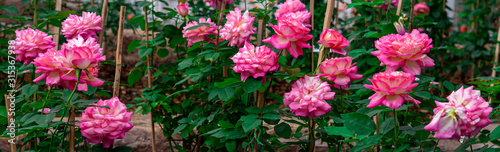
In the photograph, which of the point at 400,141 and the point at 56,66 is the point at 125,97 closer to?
the point at 56,66

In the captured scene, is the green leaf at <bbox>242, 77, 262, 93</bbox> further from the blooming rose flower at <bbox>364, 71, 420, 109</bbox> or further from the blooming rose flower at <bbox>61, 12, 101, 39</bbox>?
the blooming rose flower at <bbox>61, 12, 101, 39</bbox>

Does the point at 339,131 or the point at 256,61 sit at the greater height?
the point at 256,61

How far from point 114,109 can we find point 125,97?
196 centimetres

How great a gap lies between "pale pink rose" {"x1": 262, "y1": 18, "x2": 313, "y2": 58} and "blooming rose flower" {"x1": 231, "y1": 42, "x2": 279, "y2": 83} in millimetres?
34

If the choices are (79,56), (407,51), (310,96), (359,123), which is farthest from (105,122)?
(407,51)

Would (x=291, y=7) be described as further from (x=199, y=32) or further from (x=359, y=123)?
(x=359, y=123)

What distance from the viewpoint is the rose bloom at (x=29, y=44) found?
1093 millimetres

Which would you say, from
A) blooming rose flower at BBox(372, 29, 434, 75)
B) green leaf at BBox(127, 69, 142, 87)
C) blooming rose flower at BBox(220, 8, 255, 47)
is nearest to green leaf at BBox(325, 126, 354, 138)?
blooming rose flower at BBox(372, 29, 434, 75)

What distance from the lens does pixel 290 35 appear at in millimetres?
908

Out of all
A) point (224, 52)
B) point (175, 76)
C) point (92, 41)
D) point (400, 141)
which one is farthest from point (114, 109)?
point (400, 141)

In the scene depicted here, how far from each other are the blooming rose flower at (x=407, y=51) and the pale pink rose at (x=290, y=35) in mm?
198

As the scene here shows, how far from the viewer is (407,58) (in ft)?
2.96

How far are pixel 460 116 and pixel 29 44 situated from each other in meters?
1.16

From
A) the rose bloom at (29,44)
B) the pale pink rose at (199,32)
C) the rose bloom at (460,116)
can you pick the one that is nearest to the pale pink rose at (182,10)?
the pale pink rose at (199,32)
